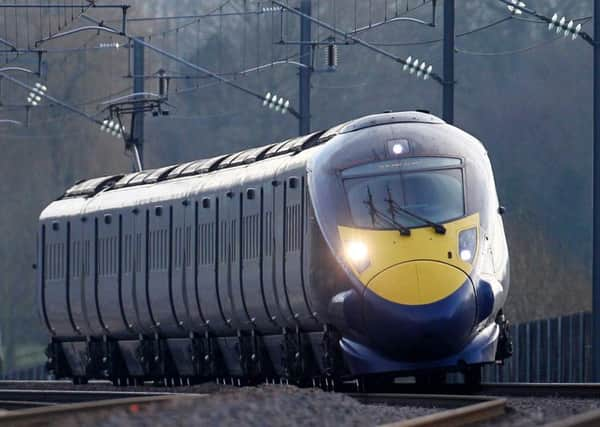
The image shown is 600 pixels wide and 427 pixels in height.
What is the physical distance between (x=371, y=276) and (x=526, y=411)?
4.67 m

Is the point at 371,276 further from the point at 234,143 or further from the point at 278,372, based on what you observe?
the point at 234,143

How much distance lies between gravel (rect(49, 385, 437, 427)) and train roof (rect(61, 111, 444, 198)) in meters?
6.41

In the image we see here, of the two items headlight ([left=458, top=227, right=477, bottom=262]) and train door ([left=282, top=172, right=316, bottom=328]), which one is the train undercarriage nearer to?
train door ([left=282, top=172, right=316, bottom=328])

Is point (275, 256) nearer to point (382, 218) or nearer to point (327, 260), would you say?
point (327, 260)

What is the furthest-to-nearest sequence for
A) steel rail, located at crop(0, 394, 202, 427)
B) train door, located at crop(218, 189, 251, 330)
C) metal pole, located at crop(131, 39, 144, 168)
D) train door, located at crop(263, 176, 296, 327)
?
metal pole, located at crop(131, 39, 144, 168) < train door, located at crop(218, 189, 251, 330) < train door, located at crop(263, 176, 296, 327) < steel rail, located at crop(0, 394, 202, 427)

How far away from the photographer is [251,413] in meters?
15.1

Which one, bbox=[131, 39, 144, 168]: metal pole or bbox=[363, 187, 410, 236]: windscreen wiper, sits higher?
bbox=[131, 39, 144, 168]: metal pole

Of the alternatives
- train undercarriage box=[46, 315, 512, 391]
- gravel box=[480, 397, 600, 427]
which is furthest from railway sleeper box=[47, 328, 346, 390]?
gravel box=[480, 397, 600, 427]

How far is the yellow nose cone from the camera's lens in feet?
69.4

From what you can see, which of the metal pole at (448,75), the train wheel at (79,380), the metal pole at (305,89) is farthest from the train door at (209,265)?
the metal pole at (305,89)

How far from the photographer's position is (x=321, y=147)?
2283 cm

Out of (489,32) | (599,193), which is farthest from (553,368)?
(489,32)

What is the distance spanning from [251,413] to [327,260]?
6954 millimetres

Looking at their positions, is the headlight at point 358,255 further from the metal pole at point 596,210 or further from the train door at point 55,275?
the train door at point 55,275
